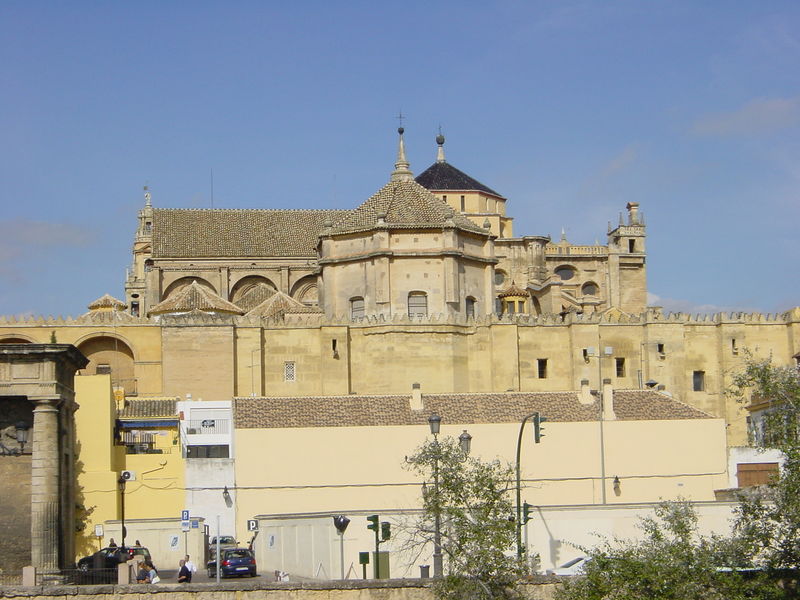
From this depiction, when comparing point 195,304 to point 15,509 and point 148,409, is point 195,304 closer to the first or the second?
point 148,409

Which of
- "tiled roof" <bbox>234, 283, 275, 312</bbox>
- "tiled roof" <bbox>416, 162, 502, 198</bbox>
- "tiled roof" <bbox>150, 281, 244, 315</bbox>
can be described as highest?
"tiled roof" <bbox>416, 162, 502, 198</bbox>

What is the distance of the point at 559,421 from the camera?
48.0 meters

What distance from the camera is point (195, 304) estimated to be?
212ft

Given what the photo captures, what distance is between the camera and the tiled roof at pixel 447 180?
85.2 metres

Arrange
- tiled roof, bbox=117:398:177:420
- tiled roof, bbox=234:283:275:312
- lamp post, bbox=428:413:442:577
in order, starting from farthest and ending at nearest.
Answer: tiled roof, bbox=234:283:275:312, tiled roof, bbox=117:398:177:420, lamp post, bbox=428:413:442:577

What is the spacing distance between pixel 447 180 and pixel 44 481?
184 feet

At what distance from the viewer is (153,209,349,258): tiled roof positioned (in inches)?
3004

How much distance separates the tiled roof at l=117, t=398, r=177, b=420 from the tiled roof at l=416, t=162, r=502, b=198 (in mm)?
35466

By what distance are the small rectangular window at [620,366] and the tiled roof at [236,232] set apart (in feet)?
67.6

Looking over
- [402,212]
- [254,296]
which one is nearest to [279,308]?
[402,212]

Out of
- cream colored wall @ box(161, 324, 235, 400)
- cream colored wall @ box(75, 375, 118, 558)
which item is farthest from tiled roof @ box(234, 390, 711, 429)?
cream colored wall @ box(161, 324, 235, 400)

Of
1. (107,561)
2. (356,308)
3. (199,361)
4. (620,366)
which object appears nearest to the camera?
(107,561)

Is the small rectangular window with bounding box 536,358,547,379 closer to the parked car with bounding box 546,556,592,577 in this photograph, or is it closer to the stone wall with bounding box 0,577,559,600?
the parked car with bounding box 546,556,592,577

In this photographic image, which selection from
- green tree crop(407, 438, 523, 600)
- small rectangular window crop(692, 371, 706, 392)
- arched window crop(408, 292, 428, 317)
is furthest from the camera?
small rectangular window crop(692, 371, 706, 392)
